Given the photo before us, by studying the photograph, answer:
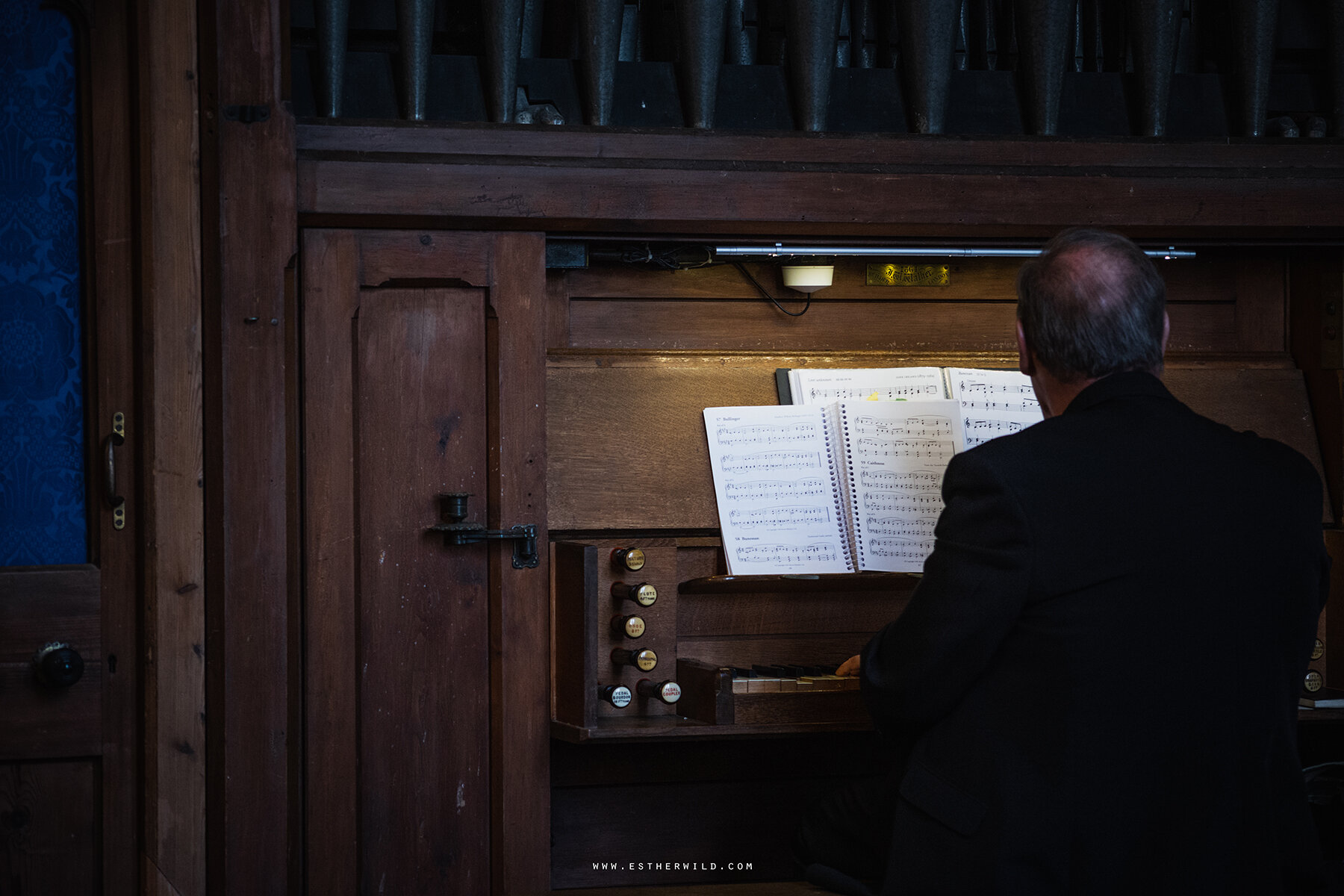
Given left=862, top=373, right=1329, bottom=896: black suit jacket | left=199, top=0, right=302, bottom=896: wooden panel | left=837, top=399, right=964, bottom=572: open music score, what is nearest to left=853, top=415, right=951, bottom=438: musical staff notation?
left=837, top=399, right=964, bottom=572: open music score

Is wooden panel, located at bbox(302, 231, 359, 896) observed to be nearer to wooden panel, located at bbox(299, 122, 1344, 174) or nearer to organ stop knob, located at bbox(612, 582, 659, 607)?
wooden panel, located at bbox(299, 122, 1344, 174)

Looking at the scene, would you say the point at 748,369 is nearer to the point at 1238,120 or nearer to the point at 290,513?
the point at 290,513

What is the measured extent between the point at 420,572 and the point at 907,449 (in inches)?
47.8

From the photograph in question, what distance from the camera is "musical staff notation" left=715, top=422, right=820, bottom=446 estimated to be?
2.93m

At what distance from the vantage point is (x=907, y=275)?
3.21 meters

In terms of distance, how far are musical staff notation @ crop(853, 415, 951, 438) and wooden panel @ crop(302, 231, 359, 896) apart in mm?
1241

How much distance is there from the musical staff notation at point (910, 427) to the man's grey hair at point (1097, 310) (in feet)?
3.20

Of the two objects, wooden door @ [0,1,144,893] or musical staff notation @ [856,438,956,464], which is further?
musical staff notation @ [856,438,956,464]

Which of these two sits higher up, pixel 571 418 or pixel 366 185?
pixel 366 185

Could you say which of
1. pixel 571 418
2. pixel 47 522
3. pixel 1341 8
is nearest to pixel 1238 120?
pixel 1341 8

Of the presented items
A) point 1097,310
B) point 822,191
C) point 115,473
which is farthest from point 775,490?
point 115,473

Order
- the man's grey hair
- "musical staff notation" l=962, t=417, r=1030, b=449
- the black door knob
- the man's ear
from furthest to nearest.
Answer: "musical staff notation" l=962, t=417, r=1030, b=449, the black door knob, the man's ear, the man's grey hair

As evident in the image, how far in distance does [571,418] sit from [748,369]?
1.58 ft

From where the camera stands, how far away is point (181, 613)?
2.67 metres
